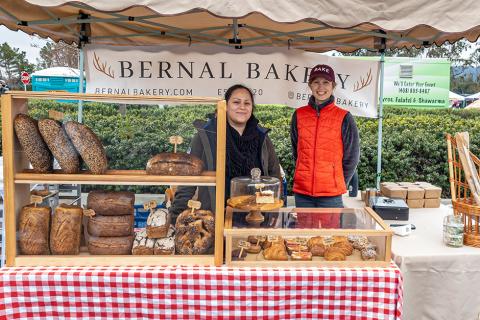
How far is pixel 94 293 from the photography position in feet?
5.78

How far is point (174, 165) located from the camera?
6.02 feet

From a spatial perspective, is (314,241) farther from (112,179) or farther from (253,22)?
(253,22)

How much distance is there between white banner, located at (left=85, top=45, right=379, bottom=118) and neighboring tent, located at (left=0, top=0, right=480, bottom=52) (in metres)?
0.15

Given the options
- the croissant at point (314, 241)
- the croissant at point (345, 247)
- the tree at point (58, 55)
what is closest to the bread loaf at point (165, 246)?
the croissant at point (314, 241)

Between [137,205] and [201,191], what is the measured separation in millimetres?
391

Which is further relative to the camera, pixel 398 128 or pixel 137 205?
pixel 398 128

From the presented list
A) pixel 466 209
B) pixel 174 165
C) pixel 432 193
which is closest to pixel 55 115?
pixel 174 165

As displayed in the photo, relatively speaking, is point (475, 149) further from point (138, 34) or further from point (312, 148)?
point (138, 34)

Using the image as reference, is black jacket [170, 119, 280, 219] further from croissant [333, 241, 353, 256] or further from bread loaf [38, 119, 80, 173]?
croissant [333, 241, 353, 256]

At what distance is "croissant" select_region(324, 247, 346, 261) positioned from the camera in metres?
1.87

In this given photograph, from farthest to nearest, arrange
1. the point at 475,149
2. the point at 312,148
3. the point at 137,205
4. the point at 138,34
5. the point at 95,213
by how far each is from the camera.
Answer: the point at 475,149 < the point at 138,34 < the point at 312,148 < the point at 137,205 < the point at 95,213

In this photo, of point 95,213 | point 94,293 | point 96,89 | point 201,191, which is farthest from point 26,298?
point 96,89

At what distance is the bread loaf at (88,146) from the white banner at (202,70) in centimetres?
233

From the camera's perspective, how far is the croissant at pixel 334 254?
1870 mm
